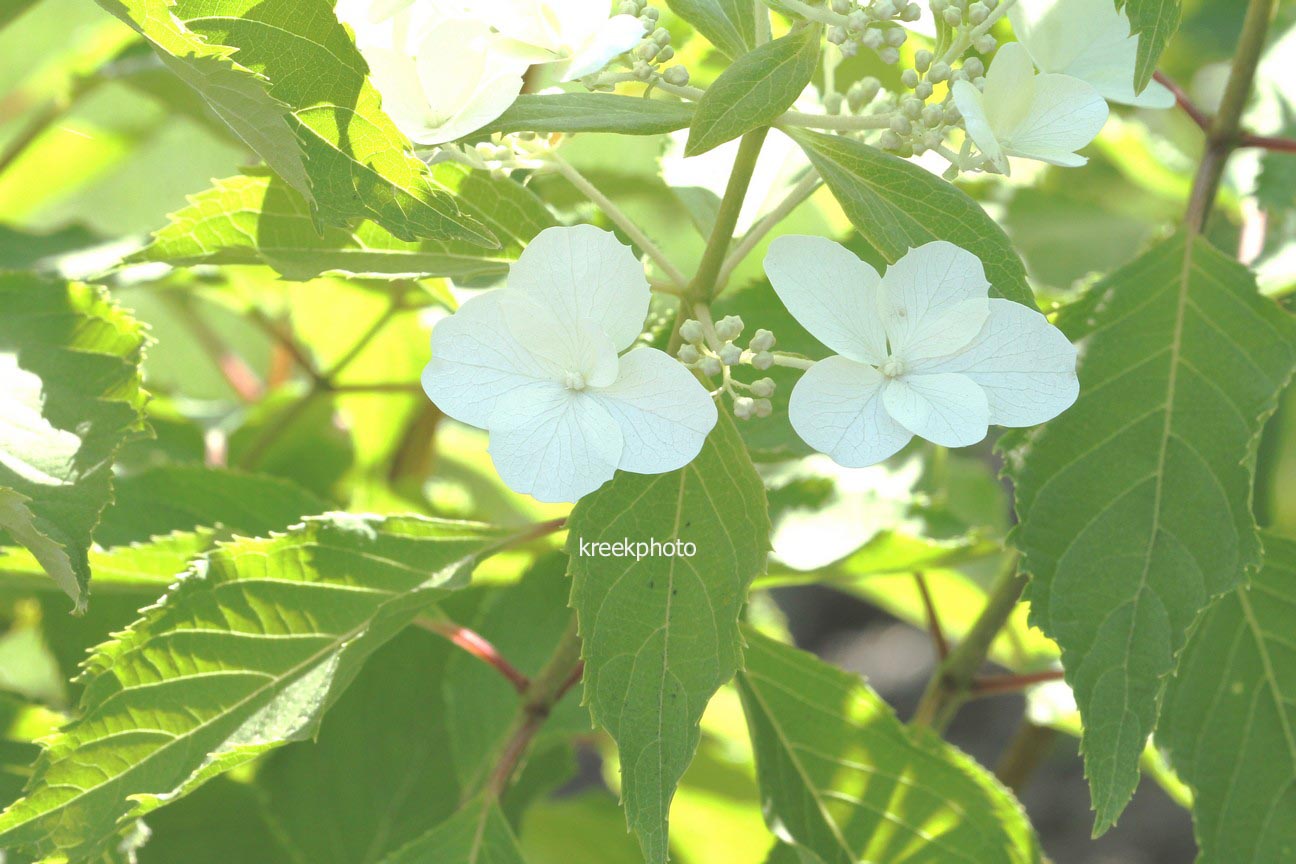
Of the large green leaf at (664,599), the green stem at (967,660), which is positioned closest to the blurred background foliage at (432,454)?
the green stem at (967,660)

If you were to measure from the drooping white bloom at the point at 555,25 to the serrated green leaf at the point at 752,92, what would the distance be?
0.15 ft

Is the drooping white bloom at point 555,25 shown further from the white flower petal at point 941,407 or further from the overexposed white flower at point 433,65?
the white flower petal at point 941,407

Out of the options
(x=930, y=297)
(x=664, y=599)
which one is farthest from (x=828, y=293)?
(x=664, y=599)

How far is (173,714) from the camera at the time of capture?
0.58 metres

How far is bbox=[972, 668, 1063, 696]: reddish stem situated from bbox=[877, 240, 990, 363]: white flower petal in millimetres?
428

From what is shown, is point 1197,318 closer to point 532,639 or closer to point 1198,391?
point 1198,391

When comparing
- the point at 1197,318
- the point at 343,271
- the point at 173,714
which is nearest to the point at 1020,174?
the point at 1197,318

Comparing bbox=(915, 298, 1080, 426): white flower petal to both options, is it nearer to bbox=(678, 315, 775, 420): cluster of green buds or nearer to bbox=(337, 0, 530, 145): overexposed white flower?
bbox=(678, 315, 775, 420): cluster of green buds

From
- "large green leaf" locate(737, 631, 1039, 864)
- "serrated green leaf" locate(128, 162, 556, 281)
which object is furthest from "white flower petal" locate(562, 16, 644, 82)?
Result: "large green leaf" locate(737, 631, 1039, 864)

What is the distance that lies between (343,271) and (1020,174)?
1.95 ft

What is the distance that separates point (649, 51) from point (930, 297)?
0.15 m

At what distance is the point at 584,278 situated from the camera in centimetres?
46

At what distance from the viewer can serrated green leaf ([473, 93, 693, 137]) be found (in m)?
0.46

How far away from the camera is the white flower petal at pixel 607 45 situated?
18.0 inches
